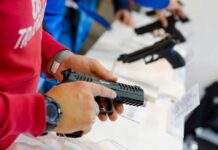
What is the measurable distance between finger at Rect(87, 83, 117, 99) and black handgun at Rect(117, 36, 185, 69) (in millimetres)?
457

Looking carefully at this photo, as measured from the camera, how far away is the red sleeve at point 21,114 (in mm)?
422

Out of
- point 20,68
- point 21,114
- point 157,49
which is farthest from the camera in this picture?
point 157,49

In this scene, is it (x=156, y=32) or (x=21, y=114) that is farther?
(x=156, y=32)

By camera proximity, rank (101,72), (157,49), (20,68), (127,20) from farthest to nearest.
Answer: (127,20)
(157,49)
(101,72)
(20,68)

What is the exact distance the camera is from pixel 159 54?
3.26ft

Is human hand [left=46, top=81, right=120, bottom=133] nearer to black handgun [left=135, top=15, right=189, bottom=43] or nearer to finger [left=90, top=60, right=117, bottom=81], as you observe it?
finger [left=90, top=60, right=117, bottom=81]

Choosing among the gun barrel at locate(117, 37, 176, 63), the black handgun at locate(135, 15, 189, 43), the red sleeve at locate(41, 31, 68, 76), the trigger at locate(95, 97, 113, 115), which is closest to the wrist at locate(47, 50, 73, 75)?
the red sleeve at locate(41, 31, 68, 76)

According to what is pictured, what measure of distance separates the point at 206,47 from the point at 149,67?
28.6 inches

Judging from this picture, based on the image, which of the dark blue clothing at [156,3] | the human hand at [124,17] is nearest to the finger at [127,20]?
the human hand at [124,17]

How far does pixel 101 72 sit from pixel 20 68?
18 cm

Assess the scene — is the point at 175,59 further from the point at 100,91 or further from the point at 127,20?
the point at 100,91

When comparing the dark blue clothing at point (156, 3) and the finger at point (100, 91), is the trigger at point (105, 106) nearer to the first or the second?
the finger at point (100, 91)

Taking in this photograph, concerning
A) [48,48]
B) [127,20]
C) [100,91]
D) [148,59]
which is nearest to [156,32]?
[127,20]

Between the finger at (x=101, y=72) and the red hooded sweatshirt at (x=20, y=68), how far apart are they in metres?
0.13
